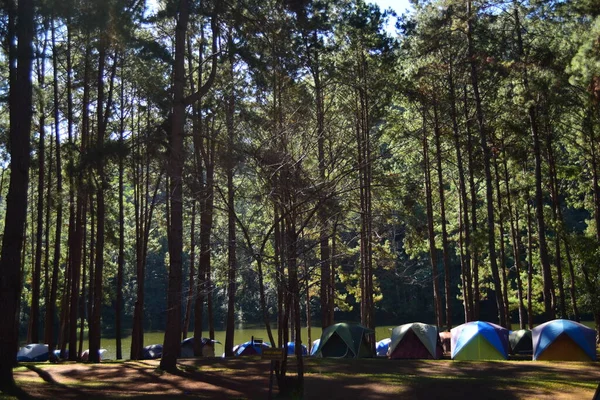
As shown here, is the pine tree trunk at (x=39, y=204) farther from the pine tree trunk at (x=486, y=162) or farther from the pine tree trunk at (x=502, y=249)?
the pine tree trunk at (x=502, y=249)

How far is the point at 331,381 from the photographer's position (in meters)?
11.4

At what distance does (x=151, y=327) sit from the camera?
6144 cm

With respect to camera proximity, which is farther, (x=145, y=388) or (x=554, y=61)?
(x=554, y=61)

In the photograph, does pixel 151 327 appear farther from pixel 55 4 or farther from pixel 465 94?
pixel 55 4

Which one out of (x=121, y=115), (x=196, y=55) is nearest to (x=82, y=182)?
(x=121, y=115)

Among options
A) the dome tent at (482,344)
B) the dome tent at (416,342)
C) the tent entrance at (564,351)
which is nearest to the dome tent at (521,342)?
the dome tent at (482,344)

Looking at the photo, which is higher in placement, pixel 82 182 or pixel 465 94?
pixel 465 94

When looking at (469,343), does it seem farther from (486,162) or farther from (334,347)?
(486,162)

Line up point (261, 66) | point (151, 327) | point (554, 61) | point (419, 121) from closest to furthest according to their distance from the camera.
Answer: point (261, 66)
point (554, 61)
point (419, 121)
point (151, 327)

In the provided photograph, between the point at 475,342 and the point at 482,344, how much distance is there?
201mm

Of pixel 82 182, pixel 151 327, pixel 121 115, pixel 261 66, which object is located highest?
pixel 121 115

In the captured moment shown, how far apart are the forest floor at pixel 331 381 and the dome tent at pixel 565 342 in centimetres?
172

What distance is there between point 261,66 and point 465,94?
9.96 meters

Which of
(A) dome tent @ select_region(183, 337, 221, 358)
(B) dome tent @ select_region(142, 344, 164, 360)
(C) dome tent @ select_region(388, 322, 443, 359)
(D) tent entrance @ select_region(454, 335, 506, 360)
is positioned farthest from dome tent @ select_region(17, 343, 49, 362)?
(D) tent entrance @ select_region(454, 335, 506, 360)
